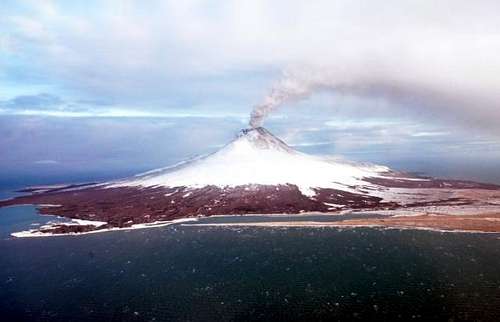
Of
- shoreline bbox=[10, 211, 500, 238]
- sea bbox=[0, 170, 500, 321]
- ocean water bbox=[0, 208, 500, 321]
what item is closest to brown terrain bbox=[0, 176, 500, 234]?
shoreline bbox=[10, 211, 500, 238]

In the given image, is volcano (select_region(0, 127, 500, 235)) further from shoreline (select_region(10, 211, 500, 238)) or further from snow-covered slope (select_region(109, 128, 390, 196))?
shoreline (select_region(10, 211, 500, 238))

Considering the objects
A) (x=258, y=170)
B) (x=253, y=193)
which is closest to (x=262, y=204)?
(x=253, y=193)

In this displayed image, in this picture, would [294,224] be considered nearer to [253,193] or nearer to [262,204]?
[262,204]

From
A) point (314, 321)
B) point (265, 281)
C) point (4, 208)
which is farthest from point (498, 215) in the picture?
point (4, 208)

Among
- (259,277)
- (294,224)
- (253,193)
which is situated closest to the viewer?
(259,277)

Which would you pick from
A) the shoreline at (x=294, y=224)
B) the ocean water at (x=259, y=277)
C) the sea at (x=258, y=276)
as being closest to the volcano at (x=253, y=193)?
the shoreline at (x=294, y=224)
